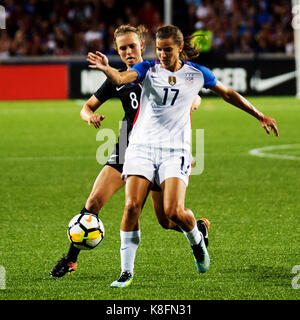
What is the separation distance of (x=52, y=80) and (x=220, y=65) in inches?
208

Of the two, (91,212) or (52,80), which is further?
(52,80)

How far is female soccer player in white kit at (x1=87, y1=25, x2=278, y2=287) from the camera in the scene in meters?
6.24

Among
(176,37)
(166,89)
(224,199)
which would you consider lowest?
(224,199)

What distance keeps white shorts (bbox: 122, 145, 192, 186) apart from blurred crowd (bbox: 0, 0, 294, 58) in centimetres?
2097

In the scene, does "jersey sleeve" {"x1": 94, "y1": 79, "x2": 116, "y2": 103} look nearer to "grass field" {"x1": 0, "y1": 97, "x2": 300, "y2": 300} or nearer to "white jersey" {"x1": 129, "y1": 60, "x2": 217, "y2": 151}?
"white jersey" {"x1": 129, "y1": 60, "x2": 217, "y2": 151}

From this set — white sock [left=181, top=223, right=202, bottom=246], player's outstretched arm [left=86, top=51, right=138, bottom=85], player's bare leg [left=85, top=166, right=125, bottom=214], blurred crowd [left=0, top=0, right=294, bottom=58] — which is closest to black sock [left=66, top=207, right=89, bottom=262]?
player's bare leg [left=85, top=166, right=125, bottom=214]

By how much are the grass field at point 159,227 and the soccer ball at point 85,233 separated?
0.25m

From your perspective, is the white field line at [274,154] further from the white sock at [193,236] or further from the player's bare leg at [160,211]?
the white sock at [193,236]

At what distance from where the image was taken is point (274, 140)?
16609mm

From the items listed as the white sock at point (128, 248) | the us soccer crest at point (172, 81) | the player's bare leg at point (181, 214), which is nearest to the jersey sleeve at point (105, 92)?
the us soccer crest at point (172, 81)

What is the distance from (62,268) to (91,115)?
3.97 ft

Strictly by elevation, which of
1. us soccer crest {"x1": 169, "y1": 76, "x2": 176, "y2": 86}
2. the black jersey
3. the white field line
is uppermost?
us soccer crest {"x1": 169, "y1": 76, "x2": 176, "y2": 86}

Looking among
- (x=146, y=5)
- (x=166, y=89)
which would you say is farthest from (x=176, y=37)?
(x=146, y=5)
